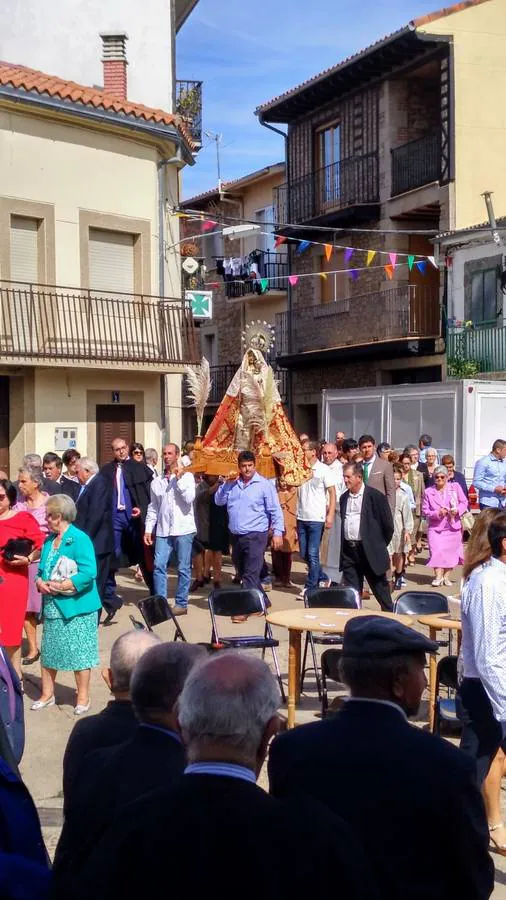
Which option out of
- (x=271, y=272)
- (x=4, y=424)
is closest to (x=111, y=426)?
(x=4, y=424)

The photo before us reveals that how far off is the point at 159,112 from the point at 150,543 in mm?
12245

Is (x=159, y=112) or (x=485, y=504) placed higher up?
(x=159, y=112)

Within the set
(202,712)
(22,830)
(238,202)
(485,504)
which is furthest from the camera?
(238,202)

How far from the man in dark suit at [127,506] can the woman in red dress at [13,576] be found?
11.5ft

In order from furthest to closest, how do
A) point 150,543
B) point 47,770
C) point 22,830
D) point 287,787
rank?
1. point 150,543
2. point 47,770
3. point 287,787
4. point 22,830

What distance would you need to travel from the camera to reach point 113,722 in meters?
3.58

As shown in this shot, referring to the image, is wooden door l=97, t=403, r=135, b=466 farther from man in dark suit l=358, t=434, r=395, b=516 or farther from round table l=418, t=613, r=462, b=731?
round table l=418, t=613, r=462, b=731

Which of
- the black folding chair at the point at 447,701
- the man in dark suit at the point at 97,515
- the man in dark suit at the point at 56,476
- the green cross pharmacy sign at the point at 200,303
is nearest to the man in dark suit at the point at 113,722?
the black folding chair at the point at 447,701

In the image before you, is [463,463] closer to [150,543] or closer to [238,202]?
[150,543]

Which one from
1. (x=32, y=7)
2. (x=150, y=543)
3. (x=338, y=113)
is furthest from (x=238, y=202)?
(x=150, y=543)

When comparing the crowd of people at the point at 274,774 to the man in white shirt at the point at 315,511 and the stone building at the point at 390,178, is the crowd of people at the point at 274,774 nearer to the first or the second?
the man in white shirt at the point at 315,511

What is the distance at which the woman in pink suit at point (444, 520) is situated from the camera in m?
13.2

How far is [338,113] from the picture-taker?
1119 inches

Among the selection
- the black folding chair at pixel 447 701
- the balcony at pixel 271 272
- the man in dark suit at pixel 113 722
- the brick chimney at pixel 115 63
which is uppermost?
the brick chimney at pixel 115 63
